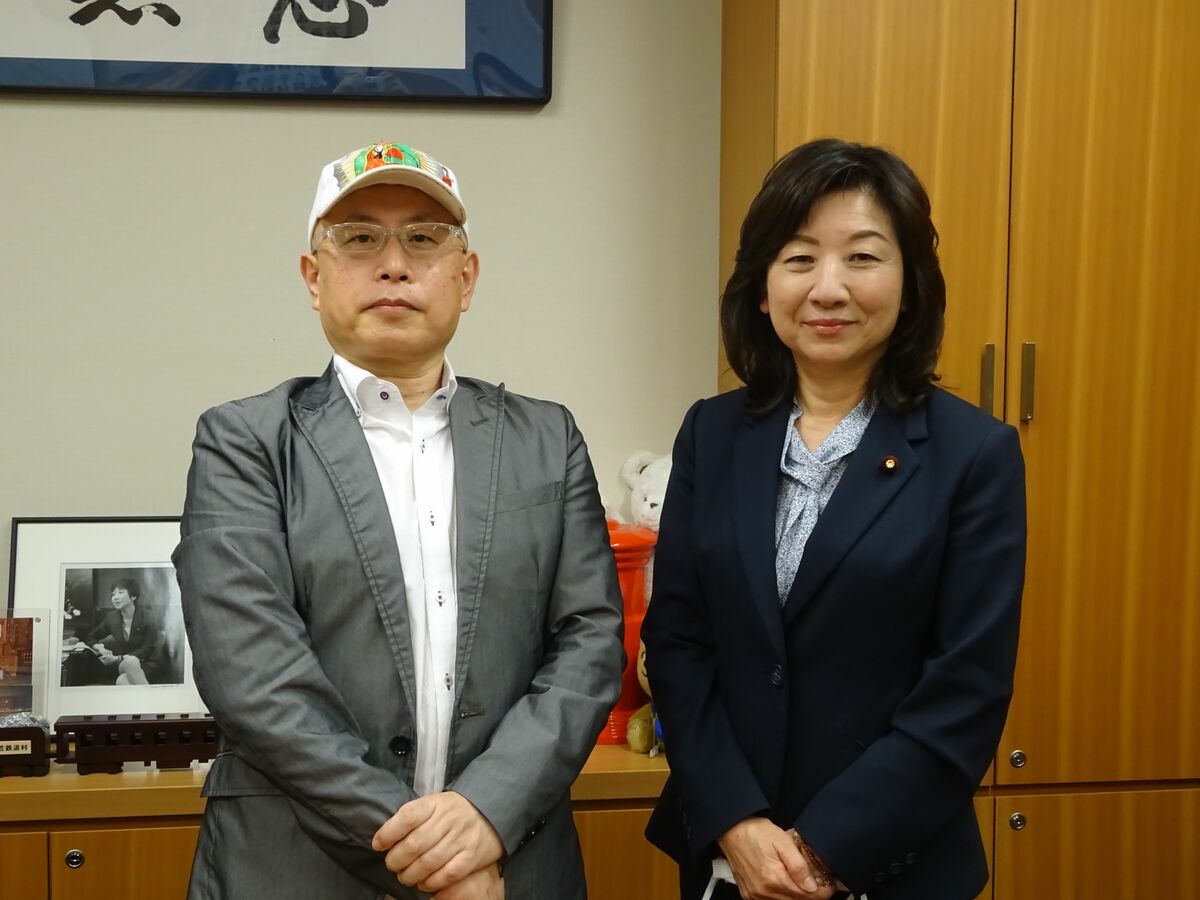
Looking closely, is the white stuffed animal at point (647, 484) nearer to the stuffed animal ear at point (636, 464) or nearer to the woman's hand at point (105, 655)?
the stuffed animal ear at point (636, 464)

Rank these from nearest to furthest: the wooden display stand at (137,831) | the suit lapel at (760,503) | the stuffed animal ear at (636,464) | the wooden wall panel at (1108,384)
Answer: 1. the suit lapel at (760,503)
2. the wooden display stand at (137,831)
3. the wooden wall panel at (1108,384)
4. the stuffed animal ear at (636,464)

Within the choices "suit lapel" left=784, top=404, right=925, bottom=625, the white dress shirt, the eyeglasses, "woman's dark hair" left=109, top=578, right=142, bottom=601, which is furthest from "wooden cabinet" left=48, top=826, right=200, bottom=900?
"suit lapel" left=784, top=404, right=925, bottom=625

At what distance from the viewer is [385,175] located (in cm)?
143

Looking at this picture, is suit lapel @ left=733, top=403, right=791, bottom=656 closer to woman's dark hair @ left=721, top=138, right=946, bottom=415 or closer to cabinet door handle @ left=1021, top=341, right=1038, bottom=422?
woman's dark hair @ left=721, top=138, right=946, bottom=415

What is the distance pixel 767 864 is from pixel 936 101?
53.1 inches

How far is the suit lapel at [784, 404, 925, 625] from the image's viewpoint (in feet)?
4.49

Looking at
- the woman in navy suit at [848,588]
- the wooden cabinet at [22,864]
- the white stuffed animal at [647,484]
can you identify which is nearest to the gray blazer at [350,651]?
the woman in navy suit at [848,588]

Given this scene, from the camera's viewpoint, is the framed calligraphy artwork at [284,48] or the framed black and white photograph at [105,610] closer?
the framed black and white photograph at [105,610]

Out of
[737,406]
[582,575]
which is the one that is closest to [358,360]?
[582,575]

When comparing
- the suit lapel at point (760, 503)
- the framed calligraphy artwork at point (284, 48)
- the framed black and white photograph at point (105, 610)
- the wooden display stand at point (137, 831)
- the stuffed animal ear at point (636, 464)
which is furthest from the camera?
the stuffed animal ear at point (636, 464)

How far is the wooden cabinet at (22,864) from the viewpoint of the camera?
77.5 inches

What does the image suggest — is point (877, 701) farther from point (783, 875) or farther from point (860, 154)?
point (860, 154)

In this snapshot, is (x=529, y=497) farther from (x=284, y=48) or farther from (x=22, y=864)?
(x=284, y=48)

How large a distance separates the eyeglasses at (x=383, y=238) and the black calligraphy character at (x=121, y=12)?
3.88 ft
